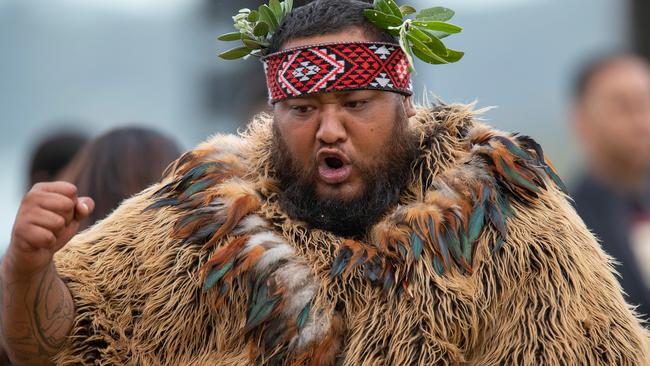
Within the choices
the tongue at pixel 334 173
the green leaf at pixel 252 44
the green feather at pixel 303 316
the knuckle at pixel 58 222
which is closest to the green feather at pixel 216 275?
the green feather at pixel 303 316

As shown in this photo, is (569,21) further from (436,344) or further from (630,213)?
(436,344)

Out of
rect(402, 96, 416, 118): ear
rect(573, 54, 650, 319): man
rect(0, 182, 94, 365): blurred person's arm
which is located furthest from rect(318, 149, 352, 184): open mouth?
rect(573, 54, 650, 319): man

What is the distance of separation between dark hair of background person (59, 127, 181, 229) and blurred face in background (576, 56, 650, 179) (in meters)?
1.98

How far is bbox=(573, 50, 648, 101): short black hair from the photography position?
5527 millimetres

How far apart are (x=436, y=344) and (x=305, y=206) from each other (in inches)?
26.6

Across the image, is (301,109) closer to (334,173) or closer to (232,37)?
(334,173)

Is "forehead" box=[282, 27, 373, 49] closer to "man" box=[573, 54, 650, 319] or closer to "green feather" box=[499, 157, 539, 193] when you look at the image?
"green feather" box=[499, 157, 539, 193]

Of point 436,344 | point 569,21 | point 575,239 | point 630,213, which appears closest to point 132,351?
point 436,344

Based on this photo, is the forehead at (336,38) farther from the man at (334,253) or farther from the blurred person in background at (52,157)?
the blurred person in background at (52,157)

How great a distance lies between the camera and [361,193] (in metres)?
3.66

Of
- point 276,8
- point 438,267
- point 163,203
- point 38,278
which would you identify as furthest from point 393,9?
point 38,278

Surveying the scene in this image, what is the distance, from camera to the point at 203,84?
319 inches

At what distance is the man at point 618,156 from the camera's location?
505 centimetres

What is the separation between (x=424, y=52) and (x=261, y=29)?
55cm
